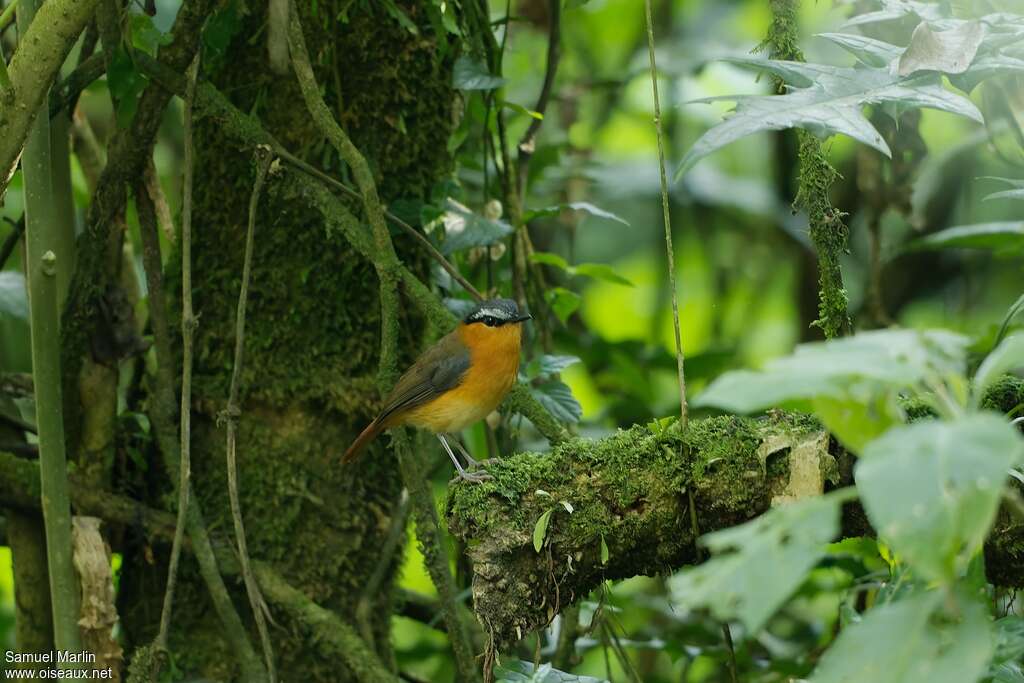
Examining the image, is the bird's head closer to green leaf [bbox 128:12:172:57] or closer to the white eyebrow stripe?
the white eyebrow stripe

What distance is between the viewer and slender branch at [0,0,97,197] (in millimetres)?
2590

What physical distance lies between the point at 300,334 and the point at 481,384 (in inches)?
25.3

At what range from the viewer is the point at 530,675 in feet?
7.01

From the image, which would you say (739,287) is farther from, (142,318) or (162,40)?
(162,40)

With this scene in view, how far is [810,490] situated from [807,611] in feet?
11.9

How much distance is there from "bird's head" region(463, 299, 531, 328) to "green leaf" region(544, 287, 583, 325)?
0.11 metres

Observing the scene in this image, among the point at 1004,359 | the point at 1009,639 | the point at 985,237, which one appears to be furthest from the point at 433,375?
the point at 1004,359

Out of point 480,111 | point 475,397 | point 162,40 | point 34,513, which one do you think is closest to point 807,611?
point 475,397

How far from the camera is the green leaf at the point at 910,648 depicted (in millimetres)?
1114

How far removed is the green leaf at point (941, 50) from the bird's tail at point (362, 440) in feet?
6.20

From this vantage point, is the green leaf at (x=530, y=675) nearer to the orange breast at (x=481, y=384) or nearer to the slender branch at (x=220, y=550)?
the slender branch at (x=220, y=550)

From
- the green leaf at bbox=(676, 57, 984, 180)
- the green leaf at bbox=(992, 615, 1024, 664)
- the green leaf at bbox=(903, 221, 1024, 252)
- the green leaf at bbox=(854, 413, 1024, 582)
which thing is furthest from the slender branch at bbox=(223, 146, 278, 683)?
the green leaf at bbox=(903, 221, 1024, 252)

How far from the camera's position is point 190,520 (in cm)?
323

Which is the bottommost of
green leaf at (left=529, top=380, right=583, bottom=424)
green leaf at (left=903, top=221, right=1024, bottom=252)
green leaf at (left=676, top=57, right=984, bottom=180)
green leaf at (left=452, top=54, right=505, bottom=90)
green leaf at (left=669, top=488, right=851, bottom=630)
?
green leaf at (left=529, top=380, right=583, bottom=424)
